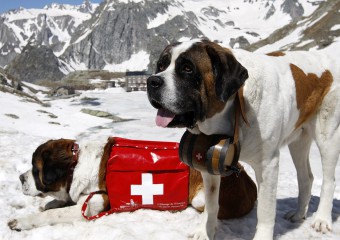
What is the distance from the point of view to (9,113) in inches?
722

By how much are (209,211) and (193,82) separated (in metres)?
1.92

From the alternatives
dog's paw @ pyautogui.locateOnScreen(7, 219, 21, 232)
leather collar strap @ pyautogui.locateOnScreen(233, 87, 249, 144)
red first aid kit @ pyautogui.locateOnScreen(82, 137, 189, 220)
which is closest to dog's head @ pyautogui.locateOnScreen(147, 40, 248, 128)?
leather collar strap @ pyautogui.locateOnScreen(233, 87, 249, 144)

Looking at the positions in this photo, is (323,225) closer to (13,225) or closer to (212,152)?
(212,152)

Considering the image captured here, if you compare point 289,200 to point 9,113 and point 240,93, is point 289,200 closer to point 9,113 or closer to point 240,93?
point 240,93

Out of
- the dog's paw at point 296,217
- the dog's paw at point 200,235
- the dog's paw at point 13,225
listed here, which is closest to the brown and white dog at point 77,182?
the dog's paw at point 13,225

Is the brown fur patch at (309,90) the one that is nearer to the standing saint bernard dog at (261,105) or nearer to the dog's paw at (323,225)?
the standing saint bernard dog at (261,105)

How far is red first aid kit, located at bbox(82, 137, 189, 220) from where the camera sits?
214 inches

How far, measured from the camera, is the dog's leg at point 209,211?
4609 mm

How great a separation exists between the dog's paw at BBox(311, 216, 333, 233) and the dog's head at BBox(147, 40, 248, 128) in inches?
96.6

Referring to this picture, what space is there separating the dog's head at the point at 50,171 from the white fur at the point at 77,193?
1 cm

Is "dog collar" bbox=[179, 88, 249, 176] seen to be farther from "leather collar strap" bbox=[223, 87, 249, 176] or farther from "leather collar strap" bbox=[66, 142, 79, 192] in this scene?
"leather collar strap" bbox=[66, 142, 79, 192]

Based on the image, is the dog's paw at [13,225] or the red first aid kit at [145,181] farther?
the red first aid kit at [145,181]

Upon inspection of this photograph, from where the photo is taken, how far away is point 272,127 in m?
3.95

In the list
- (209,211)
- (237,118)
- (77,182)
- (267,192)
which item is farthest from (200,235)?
(77,182)
